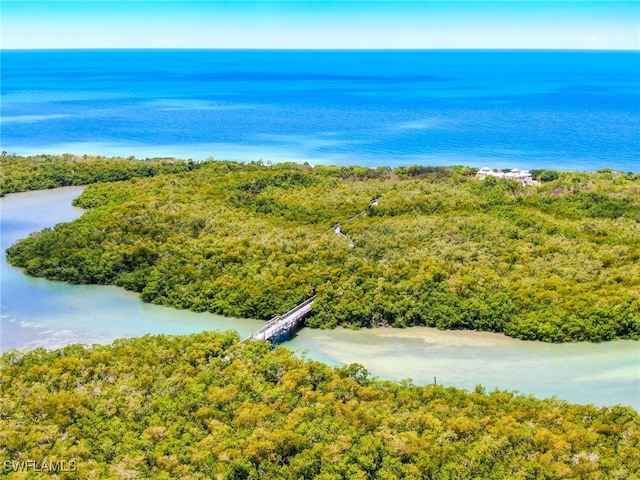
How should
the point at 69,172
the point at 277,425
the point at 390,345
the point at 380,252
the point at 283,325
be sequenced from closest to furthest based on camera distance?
1. the point at 277,425
2. the point at 390,345
3. the point at 283,325
4. the point at 380,252
5. the point at 69,172

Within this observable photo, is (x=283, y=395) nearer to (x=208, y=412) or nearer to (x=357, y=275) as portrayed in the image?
(x=208, y=412)

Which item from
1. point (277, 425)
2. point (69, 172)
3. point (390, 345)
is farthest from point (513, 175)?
point (277, 425)

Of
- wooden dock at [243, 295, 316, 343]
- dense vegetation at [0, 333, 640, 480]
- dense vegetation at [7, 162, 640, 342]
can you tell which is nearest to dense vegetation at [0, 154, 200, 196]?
dense vegetation at [7, 162, 640, 342]

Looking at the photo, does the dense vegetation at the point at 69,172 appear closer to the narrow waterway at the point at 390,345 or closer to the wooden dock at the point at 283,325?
the narrow waterway at the point at 390,345

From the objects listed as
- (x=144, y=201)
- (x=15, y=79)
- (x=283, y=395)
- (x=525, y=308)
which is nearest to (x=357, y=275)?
(x=525, y=308)

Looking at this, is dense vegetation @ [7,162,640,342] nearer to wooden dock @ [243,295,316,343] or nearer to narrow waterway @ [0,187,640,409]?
wooden dock @ [243,295,316,343]

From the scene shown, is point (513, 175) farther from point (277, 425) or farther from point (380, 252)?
point (277, 425)

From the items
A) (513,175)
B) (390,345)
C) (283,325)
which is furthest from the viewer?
(513,175)
